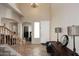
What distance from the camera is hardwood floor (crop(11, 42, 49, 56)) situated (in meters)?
2.35

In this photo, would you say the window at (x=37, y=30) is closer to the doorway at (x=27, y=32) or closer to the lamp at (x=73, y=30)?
the doorway at (x=27, y=32)

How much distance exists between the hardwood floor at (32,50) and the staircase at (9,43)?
3 cm

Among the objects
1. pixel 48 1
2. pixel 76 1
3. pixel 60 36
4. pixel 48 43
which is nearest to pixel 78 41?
pixel 60 36

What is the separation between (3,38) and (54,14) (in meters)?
0.92

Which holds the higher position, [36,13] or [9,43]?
[36,13]

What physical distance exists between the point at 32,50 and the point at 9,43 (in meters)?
0.39

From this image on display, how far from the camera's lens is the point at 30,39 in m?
2.51

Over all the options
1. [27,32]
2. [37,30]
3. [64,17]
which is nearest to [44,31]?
[37,30]

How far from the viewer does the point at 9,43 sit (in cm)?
241

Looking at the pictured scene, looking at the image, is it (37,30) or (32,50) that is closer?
(32,50)

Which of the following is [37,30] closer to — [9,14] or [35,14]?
[35,14]

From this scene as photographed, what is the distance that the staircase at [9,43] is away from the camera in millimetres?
2342

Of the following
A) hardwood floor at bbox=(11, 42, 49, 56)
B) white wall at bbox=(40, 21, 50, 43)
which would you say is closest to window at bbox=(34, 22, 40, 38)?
white wall at bbox=(40, 21, 50, 43)

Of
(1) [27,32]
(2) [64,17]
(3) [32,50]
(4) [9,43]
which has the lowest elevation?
(3) [32,50]
